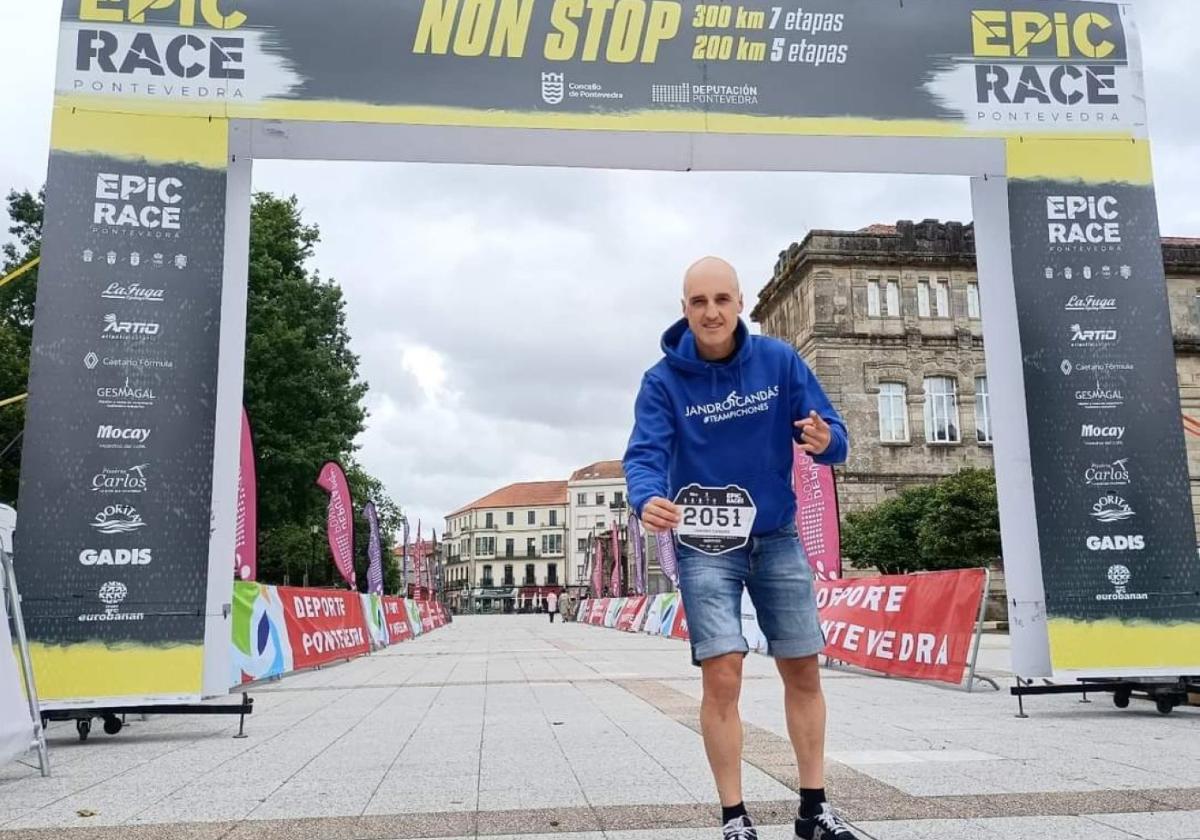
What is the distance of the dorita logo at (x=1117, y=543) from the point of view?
8.53 meters

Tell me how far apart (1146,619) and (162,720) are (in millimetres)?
8013

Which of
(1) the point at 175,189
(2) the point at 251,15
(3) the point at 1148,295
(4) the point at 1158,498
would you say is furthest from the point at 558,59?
(4) the point at 1158,498

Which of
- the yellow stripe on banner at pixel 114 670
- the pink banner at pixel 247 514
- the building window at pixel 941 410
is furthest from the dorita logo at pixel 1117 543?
the building window at pixel 941 410

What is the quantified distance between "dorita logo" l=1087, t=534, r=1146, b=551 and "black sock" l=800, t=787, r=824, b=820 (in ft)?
19.2

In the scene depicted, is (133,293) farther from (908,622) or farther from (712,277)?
(908,622)

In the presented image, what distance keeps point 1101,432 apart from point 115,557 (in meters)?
7.60

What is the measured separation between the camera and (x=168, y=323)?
8.08m

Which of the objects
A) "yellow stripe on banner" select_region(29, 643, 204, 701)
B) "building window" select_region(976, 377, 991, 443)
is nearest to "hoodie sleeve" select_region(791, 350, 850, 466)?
"yellow stripe on banner" select_region(29, 643, 204, 701)

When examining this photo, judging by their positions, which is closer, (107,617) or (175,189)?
(107,617)

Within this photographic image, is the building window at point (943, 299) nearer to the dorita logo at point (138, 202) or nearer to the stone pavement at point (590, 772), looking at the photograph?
the stone pavement at point (590, 772)

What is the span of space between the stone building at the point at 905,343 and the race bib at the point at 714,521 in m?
39.0

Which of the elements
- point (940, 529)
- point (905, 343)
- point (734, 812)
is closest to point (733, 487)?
point (734, 812)

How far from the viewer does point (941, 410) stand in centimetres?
4319

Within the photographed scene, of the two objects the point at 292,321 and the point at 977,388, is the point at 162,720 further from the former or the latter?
the point at 977,388
